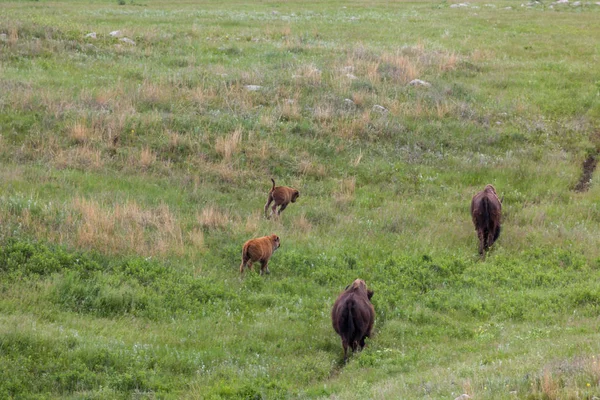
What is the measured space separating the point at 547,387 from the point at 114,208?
33.2 feet

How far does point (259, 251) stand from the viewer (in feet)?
43.6

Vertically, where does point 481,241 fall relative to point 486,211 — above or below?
below

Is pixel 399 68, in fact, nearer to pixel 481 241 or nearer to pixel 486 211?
pixel 486 211

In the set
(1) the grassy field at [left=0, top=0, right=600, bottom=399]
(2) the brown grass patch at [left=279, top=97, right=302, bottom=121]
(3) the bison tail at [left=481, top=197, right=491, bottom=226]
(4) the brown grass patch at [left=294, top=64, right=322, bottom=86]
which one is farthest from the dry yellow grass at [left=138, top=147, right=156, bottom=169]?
(3) the bison tail at [left=481, top=197, right=491, bottom=226]

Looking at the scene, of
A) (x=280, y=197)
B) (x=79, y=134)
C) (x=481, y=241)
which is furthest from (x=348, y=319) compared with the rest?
(x=79, y=134)

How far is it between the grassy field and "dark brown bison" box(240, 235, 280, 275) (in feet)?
0.81

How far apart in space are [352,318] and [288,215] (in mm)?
6075

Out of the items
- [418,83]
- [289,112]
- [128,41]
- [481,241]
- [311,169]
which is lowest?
[481,241]

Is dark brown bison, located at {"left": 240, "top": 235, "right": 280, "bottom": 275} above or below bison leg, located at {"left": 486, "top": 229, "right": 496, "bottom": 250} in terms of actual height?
above

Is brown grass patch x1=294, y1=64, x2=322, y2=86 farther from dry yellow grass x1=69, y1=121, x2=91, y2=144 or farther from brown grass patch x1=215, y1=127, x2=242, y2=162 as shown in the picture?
dry yellow grass x1=69, y1=121, x2=91, y2=144

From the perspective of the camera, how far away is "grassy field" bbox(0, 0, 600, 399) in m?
10.1

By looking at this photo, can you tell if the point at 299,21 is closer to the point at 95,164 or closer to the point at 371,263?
the point at 95,164

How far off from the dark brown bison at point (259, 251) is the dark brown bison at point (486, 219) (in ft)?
14.9

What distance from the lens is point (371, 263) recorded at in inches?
564
